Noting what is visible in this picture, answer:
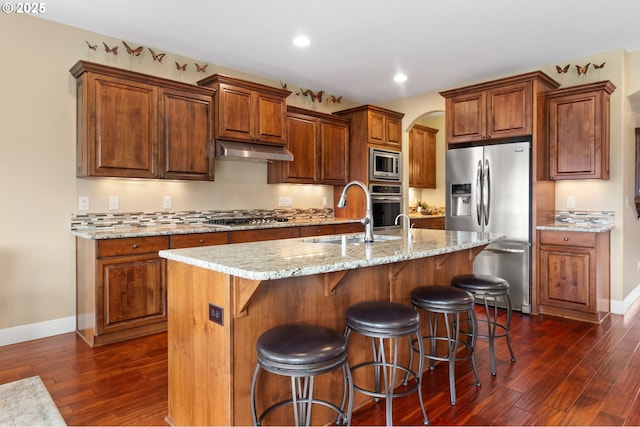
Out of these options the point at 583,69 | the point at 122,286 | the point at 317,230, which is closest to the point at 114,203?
the point at 122,286

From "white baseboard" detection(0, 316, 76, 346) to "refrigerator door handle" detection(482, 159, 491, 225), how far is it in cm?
416

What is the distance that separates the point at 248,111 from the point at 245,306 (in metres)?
3.05

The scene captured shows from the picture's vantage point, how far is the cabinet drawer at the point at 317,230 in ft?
14.7

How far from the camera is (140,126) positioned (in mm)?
3533

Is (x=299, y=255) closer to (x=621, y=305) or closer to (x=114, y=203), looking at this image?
(x=114, y=203)

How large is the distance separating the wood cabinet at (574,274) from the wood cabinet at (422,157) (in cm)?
291

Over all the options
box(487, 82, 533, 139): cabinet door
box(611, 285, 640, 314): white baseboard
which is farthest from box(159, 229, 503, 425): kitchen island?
box(611, 285, 640, 314): white baseboard

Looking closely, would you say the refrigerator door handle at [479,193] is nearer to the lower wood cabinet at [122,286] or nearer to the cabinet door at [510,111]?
the cabinet door at [510,111]

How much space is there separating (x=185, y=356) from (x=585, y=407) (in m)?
2.17

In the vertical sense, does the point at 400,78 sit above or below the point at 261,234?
above

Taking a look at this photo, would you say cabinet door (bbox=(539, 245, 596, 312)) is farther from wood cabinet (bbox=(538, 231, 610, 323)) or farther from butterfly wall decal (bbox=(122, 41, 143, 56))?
butterfly wall decal (bbox=(122, 41, 143, 56))

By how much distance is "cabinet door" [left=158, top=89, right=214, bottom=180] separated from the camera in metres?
3.70

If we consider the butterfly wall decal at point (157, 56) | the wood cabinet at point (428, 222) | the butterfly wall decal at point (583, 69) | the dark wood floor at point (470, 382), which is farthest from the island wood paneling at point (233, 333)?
the wood cabinet at point (428, 222)

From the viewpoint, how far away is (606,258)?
401 cm
